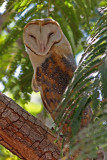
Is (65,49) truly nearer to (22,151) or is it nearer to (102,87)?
(22,151)

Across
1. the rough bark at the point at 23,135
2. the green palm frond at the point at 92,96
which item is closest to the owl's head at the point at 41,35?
the rough bark at the point at 23,135

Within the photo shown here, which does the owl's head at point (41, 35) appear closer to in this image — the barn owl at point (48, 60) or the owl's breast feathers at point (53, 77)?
the barn owl at point (48, 60)

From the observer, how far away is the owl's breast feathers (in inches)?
94.2

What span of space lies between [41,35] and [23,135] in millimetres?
899

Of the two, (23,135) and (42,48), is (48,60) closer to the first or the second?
(42,48)

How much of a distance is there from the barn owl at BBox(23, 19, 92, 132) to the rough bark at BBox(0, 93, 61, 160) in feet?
1.72

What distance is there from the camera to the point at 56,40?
2.45 metres

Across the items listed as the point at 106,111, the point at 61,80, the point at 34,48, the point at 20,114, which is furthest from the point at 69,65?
the point at 106,111

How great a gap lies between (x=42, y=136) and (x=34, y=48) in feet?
2.62

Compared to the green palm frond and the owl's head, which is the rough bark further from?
the green palm frond

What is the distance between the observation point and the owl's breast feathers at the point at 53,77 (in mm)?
2393

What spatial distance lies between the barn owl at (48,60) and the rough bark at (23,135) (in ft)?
1.72

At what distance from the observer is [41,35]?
7.92ft

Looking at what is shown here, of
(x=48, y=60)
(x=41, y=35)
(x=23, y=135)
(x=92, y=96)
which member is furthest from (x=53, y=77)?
(x=92, y=96)
